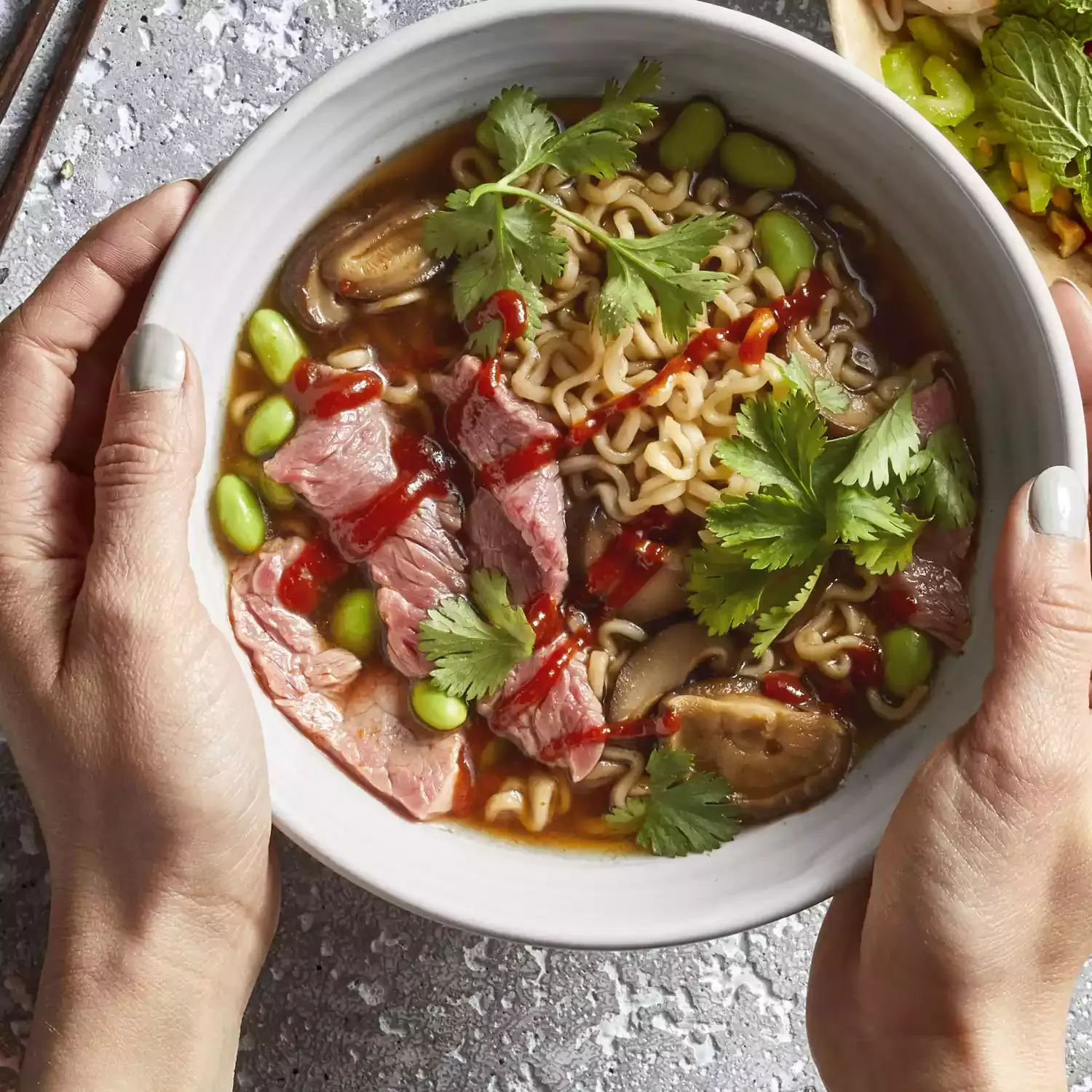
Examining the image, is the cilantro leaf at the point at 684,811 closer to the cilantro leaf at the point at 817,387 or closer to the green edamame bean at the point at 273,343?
the cilantro leaf at the point at 817,387

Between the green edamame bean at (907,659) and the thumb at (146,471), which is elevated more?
the thumb at (146,471)

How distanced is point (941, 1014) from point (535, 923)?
825 millimetres

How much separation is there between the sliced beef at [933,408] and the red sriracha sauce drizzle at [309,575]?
4.34 feet

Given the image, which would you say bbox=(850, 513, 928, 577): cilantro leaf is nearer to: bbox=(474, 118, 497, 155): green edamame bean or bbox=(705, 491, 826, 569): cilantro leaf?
bbox=(705, 491, 826, 569): cilantro leaf

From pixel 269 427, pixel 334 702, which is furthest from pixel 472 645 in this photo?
pixel 269 427

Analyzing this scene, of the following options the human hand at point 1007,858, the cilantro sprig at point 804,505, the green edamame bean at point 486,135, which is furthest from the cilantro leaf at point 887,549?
the green edamame bean at point 486,135

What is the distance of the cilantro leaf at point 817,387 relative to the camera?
7.85ft

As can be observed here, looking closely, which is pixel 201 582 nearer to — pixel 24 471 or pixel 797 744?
pixel 24 471

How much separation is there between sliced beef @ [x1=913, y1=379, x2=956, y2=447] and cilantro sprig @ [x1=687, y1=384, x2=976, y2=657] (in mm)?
33

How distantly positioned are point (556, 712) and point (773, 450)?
2.42ft

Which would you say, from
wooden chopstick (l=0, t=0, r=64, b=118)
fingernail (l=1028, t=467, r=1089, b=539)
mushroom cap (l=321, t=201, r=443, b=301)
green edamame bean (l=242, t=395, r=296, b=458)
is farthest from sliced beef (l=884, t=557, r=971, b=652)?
wooden chopstick (l=0, t=0, r=64, b=118)

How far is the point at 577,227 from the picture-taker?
237cm

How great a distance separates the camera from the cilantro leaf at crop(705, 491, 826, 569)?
231 cm

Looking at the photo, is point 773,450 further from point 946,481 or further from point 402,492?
point 402,492
